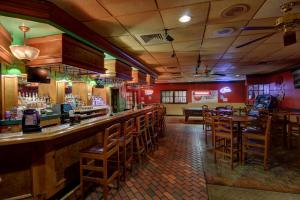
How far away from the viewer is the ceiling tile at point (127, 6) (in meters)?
2.27

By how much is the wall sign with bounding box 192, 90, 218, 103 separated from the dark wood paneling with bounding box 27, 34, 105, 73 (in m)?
11.3

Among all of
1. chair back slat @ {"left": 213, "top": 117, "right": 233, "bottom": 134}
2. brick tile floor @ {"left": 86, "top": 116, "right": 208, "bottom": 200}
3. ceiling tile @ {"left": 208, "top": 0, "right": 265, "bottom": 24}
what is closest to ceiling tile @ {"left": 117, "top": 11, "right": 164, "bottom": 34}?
ceiling tile @ {"left": 208, "top": 0, "right": 265, "bottom": 24}

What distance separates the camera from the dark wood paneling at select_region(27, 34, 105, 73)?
2877 millimetres

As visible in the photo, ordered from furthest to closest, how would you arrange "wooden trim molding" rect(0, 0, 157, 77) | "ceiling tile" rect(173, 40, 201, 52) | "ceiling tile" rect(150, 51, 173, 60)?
1. "ceiling tile" rect(150, 51, 173, 60)
2. "ceiling tile" rect(173, 40, 201, 52)
3. "wooden trim molding" rect(0, 0, 157, 77)

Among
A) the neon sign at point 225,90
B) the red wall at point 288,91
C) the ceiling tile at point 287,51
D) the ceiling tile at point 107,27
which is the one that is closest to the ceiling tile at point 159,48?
the ceiling tile at point 107,27

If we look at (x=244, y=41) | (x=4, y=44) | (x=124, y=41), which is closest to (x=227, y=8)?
(x=244, y=41)

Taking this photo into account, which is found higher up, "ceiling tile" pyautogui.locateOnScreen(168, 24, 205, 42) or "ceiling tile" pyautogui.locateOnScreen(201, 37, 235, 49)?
"ceiling tile" pyautogui.locateOnScreen(201, 37, 235, 49)

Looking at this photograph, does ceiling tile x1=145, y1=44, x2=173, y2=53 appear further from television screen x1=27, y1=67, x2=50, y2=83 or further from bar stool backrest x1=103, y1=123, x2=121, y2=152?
television screen x1=27, y1=67, x2=50, y2=83

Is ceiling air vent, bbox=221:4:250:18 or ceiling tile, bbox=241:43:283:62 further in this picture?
ceiling tile, bbox=241:43:283:62

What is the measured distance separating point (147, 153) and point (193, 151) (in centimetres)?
123

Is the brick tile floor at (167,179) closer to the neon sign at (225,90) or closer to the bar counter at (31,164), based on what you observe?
the bar counter at (31,164)

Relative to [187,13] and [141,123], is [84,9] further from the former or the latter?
[141,123]

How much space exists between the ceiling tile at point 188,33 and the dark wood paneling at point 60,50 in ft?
5.56

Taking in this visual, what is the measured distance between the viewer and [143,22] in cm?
291
